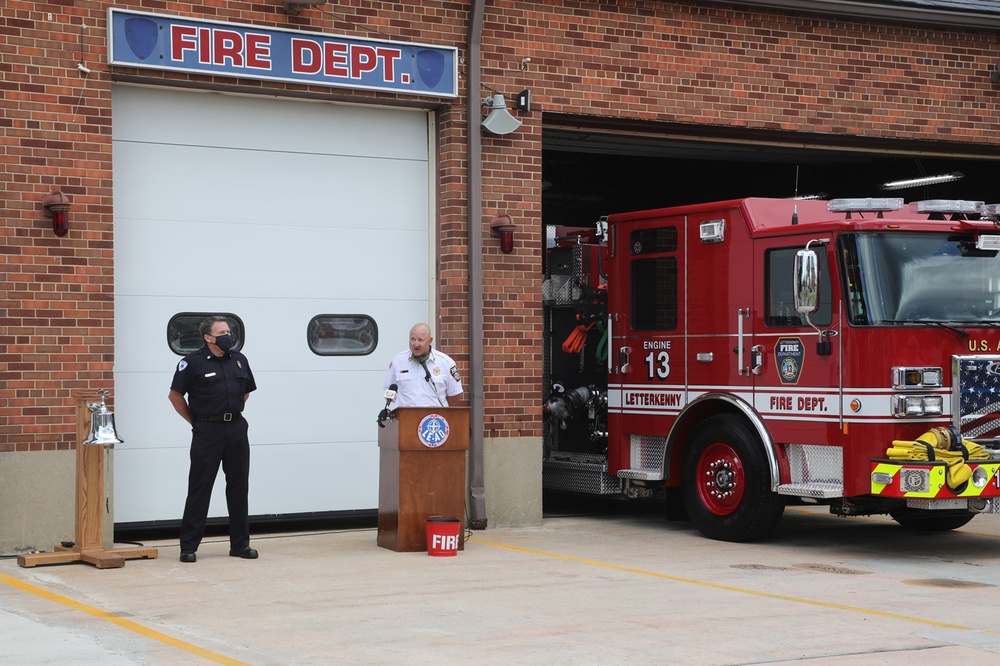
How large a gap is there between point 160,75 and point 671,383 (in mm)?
5008

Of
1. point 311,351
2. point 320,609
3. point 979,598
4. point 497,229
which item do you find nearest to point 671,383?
point 497,229

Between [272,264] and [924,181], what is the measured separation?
8635 millimetres

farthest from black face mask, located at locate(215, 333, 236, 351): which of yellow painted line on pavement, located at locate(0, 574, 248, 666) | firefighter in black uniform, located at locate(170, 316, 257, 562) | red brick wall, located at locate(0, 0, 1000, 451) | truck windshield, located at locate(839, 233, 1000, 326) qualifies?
truck windshield, located at locate(839, 233, 1000, 326)

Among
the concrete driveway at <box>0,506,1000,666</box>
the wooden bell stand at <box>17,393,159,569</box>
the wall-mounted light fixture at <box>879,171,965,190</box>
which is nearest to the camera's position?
the concrete driveway at <box>0,506,1000,666</box>

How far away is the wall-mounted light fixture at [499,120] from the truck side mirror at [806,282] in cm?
321

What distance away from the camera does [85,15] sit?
11.4 meters

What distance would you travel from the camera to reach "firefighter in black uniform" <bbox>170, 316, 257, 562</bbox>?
1079 centimetres

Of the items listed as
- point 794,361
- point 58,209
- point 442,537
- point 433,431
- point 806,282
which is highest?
point 58,209

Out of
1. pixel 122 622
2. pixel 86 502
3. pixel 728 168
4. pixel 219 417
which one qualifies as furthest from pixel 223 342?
pixel 728 168

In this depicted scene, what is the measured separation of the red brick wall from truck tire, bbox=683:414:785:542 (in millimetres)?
1645

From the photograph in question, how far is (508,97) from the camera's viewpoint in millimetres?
13219

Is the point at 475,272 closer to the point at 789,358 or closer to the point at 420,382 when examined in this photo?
the point at 420,382

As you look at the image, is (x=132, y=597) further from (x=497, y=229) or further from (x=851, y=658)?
(x=497, y=229)

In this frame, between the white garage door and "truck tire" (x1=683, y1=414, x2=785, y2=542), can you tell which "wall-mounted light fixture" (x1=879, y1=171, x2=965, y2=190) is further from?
the white garage door
